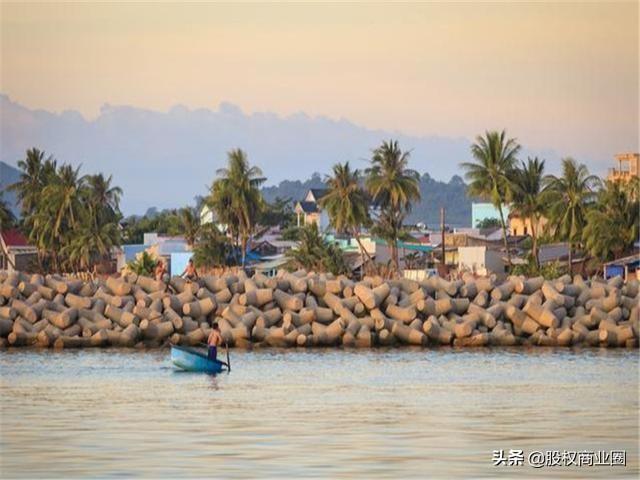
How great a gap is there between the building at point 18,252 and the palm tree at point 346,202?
22.2m

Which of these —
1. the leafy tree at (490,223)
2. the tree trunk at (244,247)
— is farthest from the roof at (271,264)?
the leafy tree at (490,223)

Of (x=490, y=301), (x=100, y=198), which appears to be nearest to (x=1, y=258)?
(x=100, y=198)

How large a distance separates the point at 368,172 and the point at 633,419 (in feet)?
185

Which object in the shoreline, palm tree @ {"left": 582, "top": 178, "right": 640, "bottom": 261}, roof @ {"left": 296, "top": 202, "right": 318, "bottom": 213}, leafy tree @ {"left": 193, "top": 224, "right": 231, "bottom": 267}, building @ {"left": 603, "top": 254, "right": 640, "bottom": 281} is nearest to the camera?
the shoreline

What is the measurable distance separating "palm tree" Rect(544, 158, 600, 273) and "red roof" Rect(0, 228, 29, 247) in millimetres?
35146

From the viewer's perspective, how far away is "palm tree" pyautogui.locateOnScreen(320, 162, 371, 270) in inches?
2948

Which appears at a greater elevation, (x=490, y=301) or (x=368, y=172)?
(x=368, y=172)

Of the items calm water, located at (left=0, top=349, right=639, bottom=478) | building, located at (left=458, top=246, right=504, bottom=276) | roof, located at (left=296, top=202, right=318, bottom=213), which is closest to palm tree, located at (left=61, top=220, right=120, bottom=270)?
building, located at (left=458, top=246, right=504, bottom=276)

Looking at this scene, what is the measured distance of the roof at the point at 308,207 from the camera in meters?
117

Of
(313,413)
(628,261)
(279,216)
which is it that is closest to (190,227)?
(279,216)

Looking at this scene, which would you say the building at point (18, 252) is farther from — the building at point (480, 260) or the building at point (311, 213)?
the building at point (480, 260)

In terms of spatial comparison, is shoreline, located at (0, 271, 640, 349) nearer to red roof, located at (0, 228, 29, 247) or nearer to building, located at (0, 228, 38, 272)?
building, located at (0, 228, 38, 272)

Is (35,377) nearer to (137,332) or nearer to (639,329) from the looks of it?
(137,332)

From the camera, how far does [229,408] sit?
2062cm
